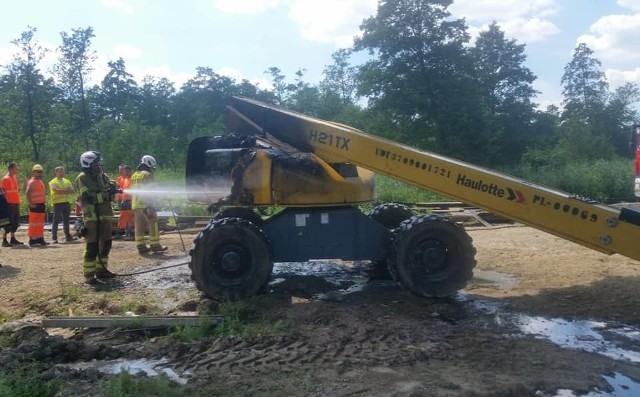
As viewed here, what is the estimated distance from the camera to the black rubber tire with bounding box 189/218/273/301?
7.33 metres

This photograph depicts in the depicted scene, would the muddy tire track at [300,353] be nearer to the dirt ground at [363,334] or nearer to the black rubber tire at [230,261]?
the dirt ground at [363,334]

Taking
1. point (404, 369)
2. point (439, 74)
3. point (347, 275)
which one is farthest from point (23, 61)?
point (404, 369)

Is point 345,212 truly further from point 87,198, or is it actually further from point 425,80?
point 425,80

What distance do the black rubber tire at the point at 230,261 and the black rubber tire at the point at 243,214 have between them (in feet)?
2.58

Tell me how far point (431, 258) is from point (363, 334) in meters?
1.78

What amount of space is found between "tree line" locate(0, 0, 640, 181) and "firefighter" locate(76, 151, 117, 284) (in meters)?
14.9

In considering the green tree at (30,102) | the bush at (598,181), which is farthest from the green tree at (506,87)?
the green tree at (30,102)

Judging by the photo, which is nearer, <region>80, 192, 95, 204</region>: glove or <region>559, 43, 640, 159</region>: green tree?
<region>80, 192, 95, 204</region>: glove

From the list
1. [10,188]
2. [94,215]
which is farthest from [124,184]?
[94,215]

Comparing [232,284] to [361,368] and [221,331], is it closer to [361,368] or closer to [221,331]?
[221,331]

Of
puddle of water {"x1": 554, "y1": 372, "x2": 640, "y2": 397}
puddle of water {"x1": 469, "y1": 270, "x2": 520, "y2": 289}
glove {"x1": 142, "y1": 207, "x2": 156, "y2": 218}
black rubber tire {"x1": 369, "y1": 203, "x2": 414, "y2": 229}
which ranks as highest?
black rubber tire {"x1": 369, "y1": 203, "x2": 414, "y2": 229}

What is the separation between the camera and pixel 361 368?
522 cm

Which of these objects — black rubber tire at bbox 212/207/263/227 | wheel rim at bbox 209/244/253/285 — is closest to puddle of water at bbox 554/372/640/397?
wheel rim at bbox 209/244/253/285

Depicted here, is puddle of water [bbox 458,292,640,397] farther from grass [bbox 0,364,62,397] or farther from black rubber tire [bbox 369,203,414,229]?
grass [bbox 0,364,62,397]
